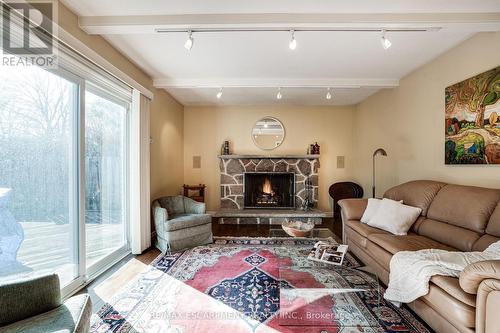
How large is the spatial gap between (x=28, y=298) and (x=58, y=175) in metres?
1.21

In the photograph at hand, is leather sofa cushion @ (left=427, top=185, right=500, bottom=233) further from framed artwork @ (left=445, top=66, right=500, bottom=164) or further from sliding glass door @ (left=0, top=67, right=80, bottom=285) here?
sliding glass door @ (left=0, top=67, right=80, bottom=285)

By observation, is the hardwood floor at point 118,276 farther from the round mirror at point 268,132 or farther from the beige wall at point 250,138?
the round mirror at point 268,132

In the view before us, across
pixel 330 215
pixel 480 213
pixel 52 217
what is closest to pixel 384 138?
pixel 330 215

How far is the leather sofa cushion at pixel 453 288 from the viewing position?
142 cm

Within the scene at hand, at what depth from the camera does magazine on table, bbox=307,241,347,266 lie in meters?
2.24

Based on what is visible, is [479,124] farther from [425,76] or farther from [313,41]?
[313,41]

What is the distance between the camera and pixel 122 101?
10.3 feet

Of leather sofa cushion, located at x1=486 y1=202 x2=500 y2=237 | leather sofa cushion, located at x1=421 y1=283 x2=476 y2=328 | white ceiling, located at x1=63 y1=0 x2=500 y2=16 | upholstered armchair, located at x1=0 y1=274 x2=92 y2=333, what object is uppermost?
white ceiling, located at x1=63 y1=0 x2=500 y2=16

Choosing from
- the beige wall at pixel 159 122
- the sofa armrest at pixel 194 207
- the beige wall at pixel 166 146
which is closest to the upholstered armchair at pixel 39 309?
the beige wall at pixel 159 122

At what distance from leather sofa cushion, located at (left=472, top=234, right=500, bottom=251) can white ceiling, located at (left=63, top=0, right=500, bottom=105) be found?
1884mm

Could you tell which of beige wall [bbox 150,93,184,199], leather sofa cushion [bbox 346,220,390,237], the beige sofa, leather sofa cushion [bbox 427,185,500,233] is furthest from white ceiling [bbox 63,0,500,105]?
leather sofa cushion [bbox 346,220,390,237]

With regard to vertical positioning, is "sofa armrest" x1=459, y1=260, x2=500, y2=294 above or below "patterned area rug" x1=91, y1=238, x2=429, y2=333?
above

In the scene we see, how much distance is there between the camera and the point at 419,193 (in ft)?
9.28

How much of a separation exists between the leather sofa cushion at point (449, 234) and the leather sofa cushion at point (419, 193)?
22 centimetres
